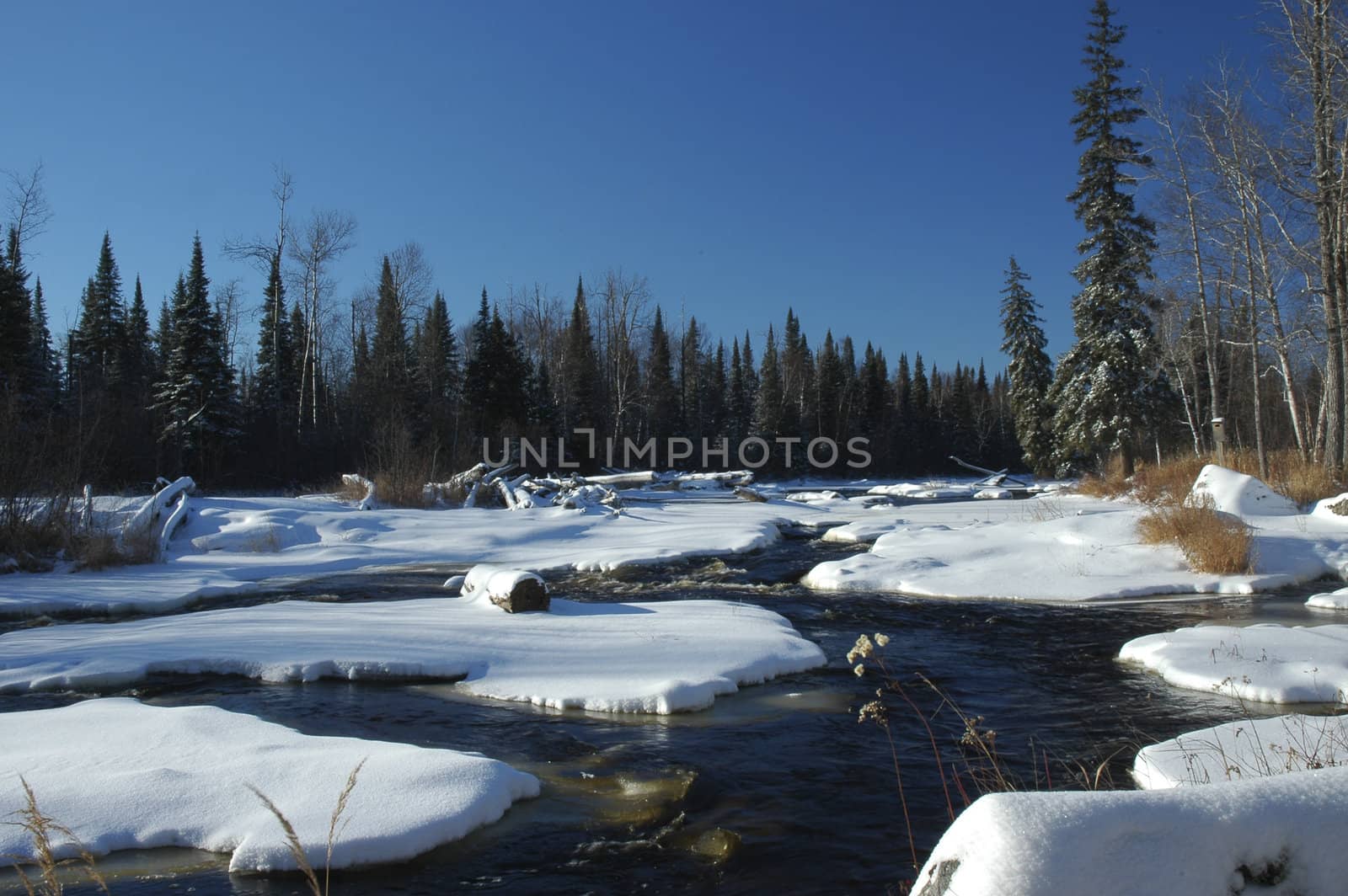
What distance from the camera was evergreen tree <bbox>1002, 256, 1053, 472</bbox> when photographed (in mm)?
39594

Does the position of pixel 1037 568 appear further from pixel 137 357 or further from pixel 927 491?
pixel 137 357

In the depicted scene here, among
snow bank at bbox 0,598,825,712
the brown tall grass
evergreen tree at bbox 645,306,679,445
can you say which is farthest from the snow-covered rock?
evergreen tree at bbox 645,306,679,445

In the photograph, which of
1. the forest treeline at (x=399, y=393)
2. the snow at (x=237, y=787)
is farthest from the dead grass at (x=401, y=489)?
the snow at (x=237, y=787)

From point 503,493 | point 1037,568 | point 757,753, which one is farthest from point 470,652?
point 503,493

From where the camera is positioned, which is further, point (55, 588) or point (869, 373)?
point (869, 373)

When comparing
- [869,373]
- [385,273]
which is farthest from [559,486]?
[869,373]

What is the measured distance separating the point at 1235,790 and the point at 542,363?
159 feet

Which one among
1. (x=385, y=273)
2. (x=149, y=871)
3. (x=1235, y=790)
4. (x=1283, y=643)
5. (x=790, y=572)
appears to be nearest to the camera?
(x=1235, y=790)

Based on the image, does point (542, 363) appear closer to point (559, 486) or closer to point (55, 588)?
point (559, 486)

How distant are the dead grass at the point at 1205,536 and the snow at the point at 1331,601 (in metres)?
1.49

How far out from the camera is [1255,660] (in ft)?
21.6

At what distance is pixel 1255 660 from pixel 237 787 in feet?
23.9

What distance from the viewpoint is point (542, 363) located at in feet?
161

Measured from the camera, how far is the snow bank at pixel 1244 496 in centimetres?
1320
